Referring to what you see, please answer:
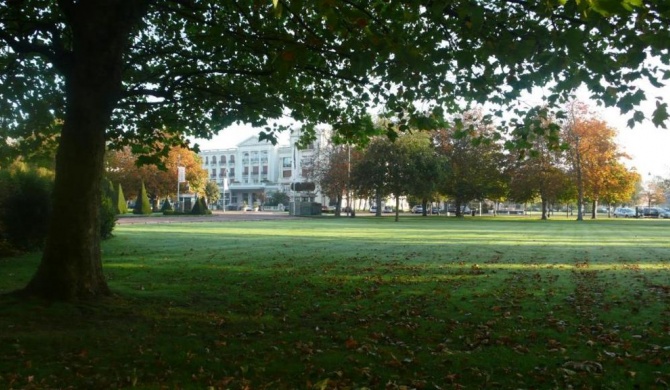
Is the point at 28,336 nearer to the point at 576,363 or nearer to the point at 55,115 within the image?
the point at 576,363

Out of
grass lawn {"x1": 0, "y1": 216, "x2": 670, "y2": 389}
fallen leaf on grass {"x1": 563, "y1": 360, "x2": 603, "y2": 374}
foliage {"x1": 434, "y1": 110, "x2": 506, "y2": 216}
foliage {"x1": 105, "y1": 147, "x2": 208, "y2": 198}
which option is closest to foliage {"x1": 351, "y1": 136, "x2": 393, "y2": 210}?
foliage {"x1": 434, "y1": 110, "x2": 506, "y2": 216}

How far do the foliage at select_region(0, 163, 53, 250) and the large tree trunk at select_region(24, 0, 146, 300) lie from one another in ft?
29.6

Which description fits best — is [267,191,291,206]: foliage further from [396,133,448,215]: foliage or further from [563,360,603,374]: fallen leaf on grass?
[563,360,603,374]: fallen leaf on grass

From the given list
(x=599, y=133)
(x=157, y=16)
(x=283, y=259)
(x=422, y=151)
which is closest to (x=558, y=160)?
(x=599, y=133)

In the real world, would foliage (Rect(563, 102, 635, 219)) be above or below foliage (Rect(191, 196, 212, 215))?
above

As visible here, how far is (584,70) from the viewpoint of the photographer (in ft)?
23.2

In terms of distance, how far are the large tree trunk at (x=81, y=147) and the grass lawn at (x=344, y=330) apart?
0.47 meters

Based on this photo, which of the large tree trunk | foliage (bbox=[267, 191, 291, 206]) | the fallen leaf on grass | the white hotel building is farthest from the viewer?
the white hotel building

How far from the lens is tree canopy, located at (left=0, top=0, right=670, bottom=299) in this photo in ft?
20.1

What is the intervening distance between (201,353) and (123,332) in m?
1.30

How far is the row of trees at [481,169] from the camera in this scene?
52.7 meters

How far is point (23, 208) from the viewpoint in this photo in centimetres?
1507

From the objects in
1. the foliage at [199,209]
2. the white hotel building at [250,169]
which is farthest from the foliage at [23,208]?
the white hotel building at [250,169]

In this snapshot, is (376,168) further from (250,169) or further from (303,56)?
(250,169)
